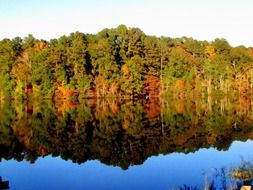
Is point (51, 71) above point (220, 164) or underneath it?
above

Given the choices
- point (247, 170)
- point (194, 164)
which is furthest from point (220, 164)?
point (247, 170)

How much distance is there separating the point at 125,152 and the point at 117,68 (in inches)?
2418

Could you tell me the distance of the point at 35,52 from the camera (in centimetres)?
8656

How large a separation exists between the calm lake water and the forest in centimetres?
4357

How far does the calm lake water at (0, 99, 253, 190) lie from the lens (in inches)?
693

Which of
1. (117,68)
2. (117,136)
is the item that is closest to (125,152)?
(117,136)

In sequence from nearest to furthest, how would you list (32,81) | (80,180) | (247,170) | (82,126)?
(247,170), (80,180), (82,126), (32,81)

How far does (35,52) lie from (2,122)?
4705 cm

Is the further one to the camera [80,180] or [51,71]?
[51,71]

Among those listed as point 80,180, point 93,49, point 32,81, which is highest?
point 93,49

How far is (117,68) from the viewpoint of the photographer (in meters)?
85.0

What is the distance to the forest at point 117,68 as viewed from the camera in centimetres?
8406

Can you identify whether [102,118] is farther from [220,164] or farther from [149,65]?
[149,65]

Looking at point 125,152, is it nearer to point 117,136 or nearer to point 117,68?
point 117,136
